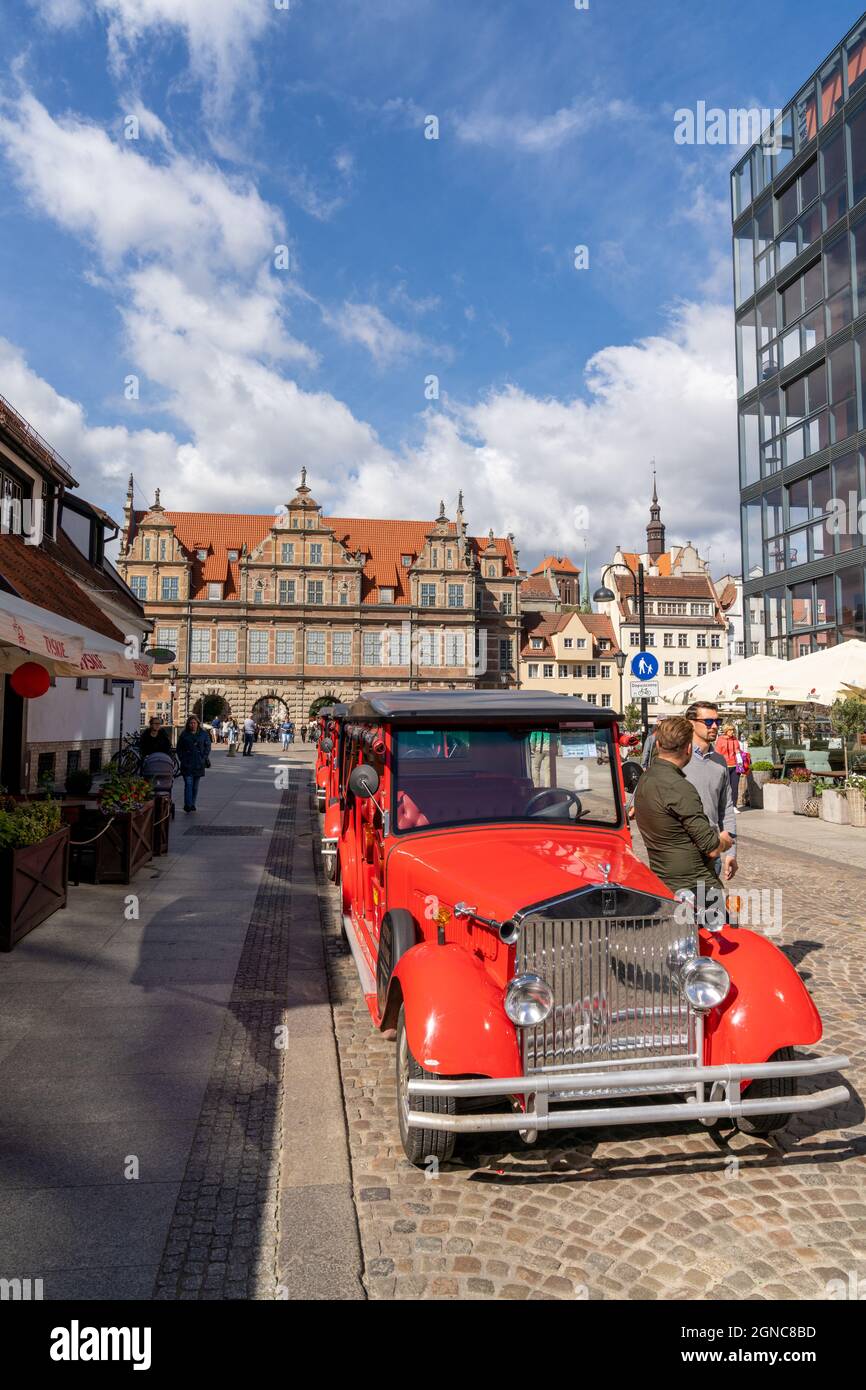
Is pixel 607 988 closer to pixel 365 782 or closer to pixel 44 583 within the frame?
pixel 365 782

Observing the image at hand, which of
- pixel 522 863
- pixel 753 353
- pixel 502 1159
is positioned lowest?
pixel 502 1159

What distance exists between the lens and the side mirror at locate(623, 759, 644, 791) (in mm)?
5031

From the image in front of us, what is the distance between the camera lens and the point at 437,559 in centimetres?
6153

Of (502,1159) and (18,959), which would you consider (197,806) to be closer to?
(18,959)

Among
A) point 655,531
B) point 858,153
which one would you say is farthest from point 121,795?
point 655,531

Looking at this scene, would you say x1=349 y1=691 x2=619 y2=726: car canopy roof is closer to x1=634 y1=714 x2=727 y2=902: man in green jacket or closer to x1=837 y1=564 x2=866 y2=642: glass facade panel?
x1=634 y1=714 x2=727 y2=902: man in green jacket

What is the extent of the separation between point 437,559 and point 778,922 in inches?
2162

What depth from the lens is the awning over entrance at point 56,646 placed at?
6.70 m

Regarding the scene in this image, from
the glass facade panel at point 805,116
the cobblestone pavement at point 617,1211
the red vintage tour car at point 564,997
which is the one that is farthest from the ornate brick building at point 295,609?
the cobblestone pavement at point 617,1211

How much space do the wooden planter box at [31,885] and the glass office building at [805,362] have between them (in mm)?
21684

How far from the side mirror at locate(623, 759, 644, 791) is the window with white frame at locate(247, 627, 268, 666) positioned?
5494cm

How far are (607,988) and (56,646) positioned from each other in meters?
5.82

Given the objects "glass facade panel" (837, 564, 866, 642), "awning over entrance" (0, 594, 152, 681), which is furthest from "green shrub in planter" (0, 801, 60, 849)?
"glass facade panel" (837, 564, 866, 642)
